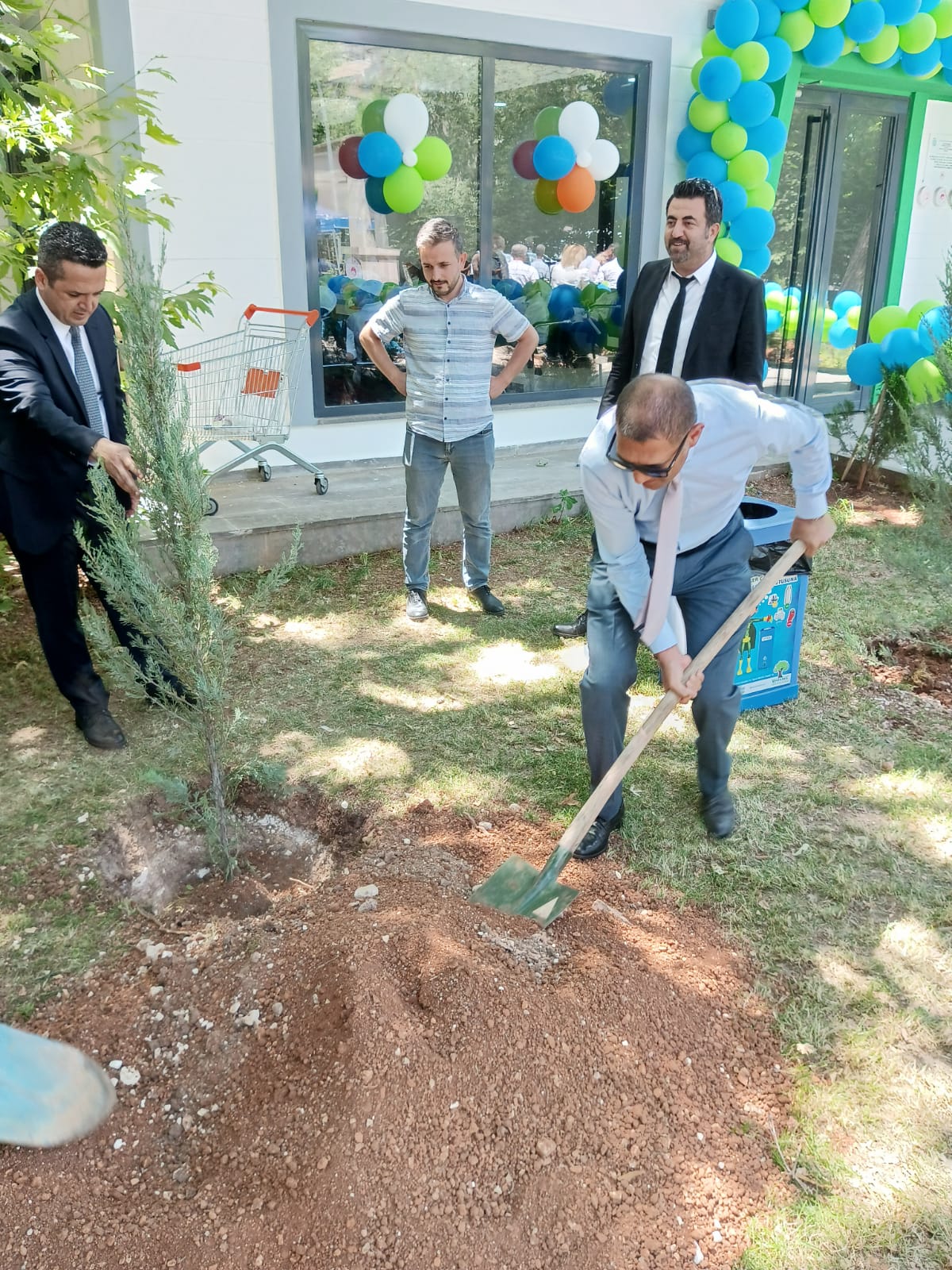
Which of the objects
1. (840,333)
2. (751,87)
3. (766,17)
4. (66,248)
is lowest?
(840,333)

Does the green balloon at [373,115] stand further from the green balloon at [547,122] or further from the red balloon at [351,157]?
the green balloon at [547,122]

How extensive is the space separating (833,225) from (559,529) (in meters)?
4.92

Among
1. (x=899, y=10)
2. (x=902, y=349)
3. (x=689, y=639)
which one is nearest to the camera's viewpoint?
(x=689, y=639)

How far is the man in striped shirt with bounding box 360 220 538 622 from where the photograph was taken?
4.68 metres

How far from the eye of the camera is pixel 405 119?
264 inches

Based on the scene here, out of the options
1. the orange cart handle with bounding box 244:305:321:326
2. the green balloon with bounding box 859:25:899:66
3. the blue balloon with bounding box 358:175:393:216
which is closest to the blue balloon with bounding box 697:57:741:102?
the green balloon with bounding box 859:25:899:66

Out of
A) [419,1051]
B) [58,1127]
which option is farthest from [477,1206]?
[58,1127]

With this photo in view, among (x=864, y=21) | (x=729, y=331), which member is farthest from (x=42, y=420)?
(x=864, y=21)

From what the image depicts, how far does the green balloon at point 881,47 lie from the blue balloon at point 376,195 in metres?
4.11

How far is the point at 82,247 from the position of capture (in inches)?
130

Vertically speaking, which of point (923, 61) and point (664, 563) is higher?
point (923, 61)

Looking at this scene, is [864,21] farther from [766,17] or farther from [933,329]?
[933,329]

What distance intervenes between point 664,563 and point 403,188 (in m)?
4.99

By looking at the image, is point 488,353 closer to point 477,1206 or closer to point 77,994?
point 77,994
